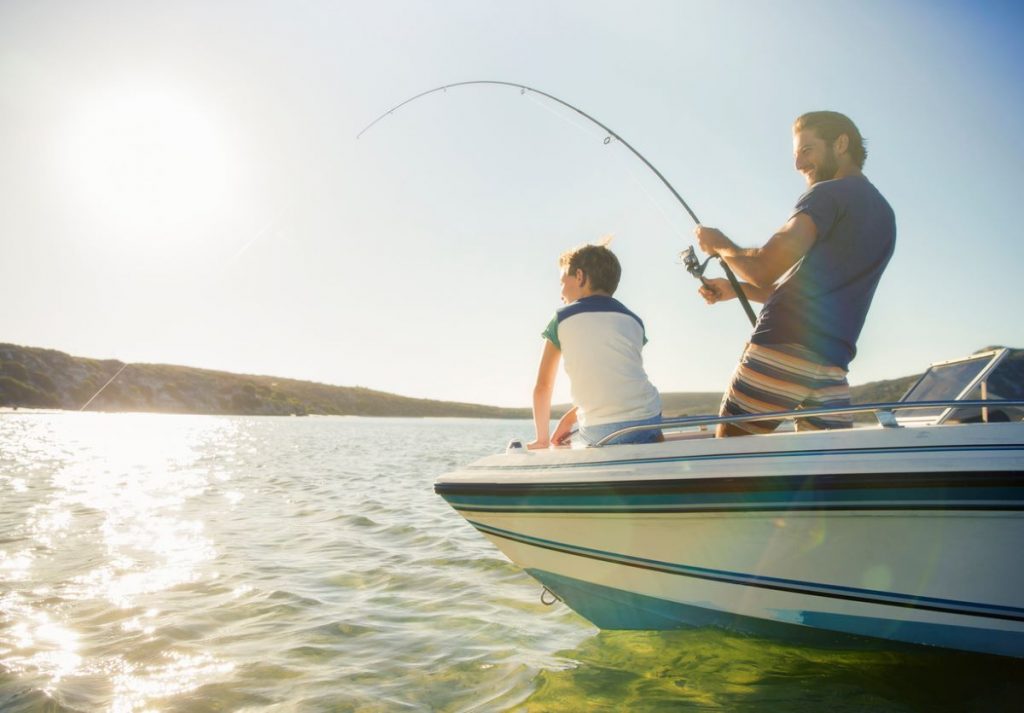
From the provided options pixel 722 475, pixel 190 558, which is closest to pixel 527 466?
pixel 722 475

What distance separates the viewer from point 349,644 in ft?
12.3

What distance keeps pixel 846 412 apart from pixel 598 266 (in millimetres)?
1428

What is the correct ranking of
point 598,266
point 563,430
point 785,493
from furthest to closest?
1. point 563,430
2. point 598,266
3. point 785,493

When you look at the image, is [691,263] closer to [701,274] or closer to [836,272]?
[701,274]

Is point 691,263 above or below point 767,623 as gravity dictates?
above

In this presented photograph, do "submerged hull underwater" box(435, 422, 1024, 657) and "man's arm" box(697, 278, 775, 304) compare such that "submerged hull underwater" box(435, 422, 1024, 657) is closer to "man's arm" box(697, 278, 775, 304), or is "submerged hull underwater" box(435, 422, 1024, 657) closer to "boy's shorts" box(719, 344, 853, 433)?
"boy's shorts" box(719, 344, 853, 433)

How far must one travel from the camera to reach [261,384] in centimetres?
10531

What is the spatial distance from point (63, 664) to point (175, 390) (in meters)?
98.3

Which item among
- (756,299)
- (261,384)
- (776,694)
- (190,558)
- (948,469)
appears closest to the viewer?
(948,469)

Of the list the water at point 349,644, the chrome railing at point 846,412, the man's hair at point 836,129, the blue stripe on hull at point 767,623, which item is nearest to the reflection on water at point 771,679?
the water at point 349,644

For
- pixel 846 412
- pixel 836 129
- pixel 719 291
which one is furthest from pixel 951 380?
pixel 836 129

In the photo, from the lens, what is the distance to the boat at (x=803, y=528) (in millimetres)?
2363

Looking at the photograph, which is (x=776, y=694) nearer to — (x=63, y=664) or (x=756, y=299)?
(x=756, y=299)

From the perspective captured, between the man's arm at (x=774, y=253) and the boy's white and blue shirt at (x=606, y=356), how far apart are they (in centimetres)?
60
